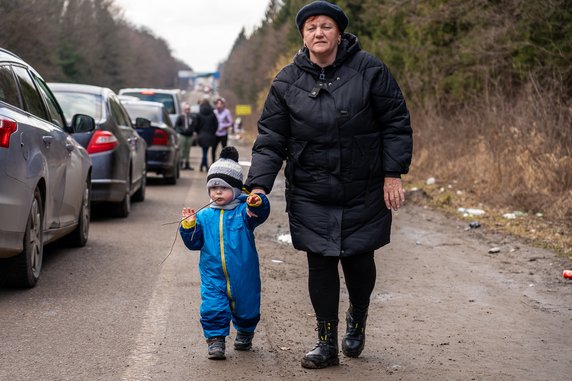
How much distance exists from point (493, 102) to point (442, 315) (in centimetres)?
1189

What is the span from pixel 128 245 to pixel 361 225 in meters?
5.41

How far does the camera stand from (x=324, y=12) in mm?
5645

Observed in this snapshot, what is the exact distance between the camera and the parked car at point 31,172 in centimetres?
743

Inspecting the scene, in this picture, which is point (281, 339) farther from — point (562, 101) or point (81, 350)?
point (562, 101)

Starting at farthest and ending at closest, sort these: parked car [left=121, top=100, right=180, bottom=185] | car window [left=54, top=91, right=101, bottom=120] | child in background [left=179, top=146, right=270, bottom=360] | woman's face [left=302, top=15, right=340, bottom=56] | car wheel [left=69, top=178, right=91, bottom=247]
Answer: parked car [left=121, top=100, right=180, bottom=185] → car window [left=54, top=91, right=101, bottom=120] → car wheel [left=69, top=178, right=91, bottom=247] → child in background [left=179, top=146, right=270, bottom=360] → woman's face [left=302, top=15, right=340, bottom=56]

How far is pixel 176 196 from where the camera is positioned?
1745 centimetres

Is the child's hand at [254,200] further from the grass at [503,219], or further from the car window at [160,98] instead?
the car window at [160,98]

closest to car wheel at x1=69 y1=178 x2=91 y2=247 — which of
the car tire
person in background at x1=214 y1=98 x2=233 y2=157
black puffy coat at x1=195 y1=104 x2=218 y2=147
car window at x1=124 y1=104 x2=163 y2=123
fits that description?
the car tire

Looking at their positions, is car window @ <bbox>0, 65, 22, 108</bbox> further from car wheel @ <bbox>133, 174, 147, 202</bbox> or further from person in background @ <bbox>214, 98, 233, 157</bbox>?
person in background @ <bbox>214, 98, 233, 157</bbox>

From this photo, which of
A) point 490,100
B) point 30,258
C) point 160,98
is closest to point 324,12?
point 30,258

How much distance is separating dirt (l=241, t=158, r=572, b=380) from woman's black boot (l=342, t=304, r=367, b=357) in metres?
0.05

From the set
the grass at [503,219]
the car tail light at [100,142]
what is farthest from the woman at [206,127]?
the car tail light at [100,142]

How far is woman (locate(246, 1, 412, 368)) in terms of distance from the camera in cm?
567

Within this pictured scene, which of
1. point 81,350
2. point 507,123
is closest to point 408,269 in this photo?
point 81,350
